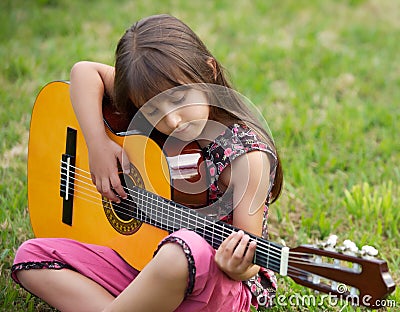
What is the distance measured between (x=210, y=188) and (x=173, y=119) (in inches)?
8.8

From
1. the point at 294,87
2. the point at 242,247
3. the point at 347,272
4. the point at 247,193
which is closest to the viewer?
the point at 347,272

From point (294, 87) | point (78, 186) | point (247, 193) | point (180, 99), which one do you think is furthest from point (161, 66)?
point (294, 87)

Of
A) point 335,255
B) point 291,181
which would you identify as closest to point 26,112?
point 291,181

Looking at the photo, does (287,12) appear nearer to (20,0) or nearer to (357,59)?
(357,59)

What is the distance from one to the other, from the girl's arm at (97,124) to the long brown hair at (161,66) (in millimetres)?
97

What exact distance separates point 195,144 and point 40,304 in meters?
0.67

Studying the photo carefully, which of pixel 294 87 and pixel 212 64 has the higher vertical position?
pixel 212 64

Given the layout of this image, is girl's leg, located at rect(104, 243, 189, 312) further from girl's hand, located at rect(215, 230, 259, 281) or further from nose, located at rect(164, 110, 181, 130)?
nose, located at rect(164, 110, 181, 130)

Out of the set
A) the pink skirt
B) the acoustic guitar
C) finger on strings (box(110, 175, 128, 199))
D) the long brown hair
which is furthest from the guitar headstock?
finger on strings (box(110, 175, 128, 199))

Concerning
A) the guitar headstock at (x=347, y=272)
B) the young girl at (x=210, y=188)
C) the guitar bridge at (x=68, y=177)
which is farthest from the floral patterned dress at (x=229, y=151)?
the guitar bridge at (x=68, y=177)

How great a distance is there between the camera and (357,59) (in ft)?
12.5

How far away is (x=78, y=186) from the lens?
2.11 metres

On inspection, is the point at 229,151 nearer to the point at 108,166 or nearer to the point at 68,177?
the point at 108,166

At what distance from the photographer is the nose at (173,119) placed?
1815 mm
